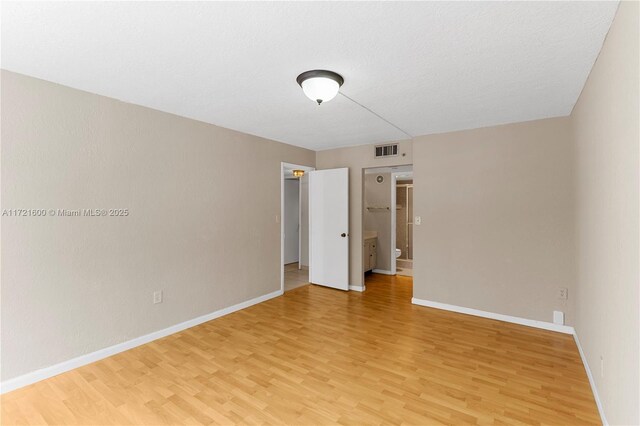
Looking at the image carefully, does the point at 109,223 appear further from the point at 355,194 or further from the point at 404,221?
the point at 404,221

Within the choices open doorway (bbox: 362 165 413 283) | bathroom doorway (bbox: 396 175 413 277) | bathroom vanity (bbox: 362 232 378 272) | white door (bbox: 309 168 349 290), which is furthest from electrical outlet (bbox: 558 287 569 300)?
bathroom doorway (bbox: 396 175 413 277)

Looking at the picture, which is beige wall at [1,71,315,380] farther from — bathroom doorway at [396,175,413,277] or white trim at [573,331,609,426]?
bathroom doorway at [396,175,413,277]

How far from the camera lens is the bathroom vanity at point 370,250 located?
6174 millimetres

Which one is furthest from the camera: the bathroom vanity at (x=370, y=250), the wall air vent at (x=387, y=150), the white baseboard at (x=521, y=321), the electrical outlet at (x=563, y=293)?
the bathroom vanity at (x=370, y=250)

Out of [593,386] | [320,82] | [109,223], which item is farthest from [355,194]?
[593,386]

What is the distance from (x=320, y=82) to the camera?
233 centimetres

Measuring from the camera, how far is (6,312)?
91.5 inches

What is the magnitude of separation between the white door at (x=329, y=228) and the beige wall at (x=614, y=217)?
10.4 ft

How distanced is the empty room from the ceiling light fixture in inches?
0.6

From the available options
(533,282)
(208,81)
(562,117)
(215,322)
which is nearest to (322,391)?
(215,322)

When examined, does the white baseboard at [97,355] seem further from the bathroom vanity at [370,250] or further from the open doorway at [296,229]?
the bathroom vanity at [370,250]

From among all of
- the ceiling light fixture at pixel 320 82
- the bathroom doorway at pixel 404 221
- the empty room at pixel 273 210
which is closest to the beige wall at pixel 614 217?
the empty room at pixel 273 210

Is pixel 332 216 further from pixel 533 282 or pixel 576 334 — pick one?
pixel 576 334

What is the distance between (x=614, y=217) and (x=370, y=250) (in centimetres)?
476
